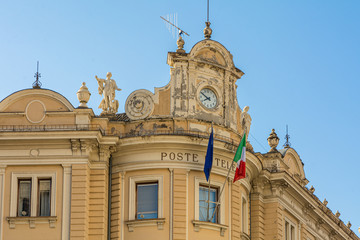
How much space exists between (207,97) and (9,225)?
1101cm

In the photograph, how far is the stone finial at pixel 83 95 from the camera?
1791 inches

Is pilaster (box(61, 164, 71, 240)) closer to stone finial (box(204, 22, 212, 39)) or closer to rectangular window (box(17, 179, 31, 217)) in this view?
Result: rectangular window (box(17, 179, 31, 217))

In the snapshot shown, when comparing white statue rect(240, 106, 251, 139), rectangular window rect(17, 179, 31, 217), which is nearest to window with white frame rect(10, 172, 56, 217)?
rectangular window rect(17, 179, 31, 217)

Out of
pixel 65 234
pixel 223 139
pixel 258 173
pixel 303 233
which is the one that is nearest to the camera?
pixel 65 234

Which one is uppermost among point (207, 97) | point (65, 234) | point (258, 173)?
point (207, 97)

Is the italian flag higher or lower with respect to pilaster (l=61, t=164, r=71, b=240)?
higher

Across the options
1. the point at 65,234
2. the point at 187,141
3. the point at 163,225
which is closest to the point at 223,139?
the point at 187,141

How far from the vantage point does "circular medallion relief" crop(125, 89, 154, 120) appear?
1817 inches

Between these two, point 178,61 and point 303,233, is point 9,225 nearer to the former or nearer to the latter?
point 178,61

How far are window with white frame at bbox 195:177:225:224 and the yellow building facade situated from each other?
0.05 meters

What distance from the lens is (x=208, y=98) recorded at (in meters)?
47.2

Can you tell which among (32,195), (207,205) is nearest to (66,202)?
(32,195)

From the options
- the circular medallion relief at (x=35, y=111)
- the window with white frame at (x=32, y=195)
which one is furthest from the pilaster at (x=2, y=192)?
the circular medallion relief at (x=35, y=111)

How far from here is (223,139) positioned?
46469 mm
